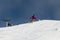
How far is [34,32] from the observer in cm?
410

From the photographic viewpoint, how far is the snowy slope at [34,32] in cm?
378

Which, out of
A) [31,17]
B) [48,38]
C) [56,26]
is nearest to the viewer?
[48,38]

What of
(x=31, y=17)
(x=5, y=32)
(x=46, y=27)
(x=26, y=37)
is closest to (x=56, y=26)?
(x=46, y=27)

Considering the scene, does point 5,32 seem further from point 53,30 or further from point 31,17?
point 31,17

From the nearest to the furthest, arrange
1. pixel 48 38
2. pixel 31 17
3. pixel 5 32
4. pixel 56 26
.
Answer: pixel 48 38 → pixel 5 32 → pixel 56 26 → pixel 31 17

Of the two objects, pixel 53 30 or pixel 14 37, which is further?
pixel 53 30

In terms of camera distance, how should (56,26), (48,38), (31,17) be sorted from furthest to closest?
1. (31,17)
2. (56,26)
3. (48,38)

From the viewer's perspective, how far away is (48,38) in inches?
146

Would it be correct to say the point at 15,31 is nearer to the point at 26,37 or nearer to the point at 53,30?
the point at 26,37

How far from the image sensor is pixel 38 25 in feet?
15.0

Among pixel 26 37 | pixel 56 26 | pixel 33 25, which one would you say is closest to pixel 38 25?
pixel 33 25

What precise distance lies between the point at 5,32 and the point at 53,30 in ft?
A: 3.41

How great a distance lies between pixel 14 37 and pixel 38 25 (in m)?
0.94

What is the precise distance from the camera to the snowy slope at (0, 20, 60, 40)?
3.78 meters
